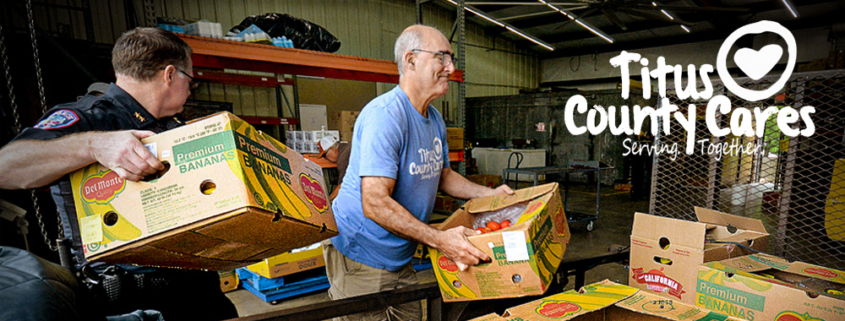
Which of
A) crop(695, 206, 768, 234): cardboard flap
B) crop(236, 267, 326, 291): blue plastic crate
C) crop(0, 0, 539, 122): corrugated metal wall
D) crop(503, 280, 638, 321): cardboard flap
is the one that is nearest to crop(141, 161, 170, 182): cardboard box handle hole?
crop(503, 280, 638, 321): cardboard flap

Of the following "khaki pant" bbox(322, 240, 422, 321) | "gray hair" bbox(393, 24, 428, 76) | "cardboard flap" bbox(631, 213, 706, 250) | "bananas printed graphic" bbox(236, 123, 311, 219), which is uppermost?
"gray hair" bbox(393, 24, 428, 76)

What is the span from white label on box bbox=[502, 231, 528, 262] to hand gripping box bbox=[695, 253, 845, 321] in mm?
802

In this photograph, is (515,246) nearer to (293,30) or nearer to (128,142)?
(128,142)

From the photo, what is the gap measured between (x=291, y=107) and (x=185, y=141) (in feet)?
22.2

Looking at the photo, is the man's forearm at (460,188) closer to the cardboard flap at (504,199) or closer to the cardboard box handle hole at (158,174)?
the cardboard flap at (504,199)

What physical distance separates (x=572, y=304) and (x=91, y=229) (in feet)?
3.97

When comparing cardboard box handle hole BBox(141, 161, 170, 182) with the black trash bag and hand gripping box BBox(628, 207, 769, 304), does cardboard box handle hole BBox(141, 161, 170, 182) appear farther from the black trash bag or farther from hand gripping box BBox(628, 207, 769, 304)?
the black trash bag

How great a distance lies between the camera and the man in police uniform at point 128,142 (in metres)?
0.76

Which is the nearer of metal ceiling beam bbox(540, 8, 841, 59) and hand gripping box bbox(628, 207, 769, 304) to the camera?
hand gripping box bbox(628, 207, 769, 304)

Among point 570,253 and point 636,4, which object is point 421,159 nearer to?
point 570,253

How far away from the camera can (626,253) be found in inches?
71.0

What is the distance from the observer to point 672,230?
59.4 inches

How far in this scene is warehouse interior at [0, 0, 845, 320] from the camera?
188 centimetres

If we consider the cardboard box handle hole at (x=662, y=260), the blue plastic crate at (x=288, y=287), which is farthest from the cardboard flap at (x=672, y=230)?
the blue plastic crate at (x=288, y=287)
